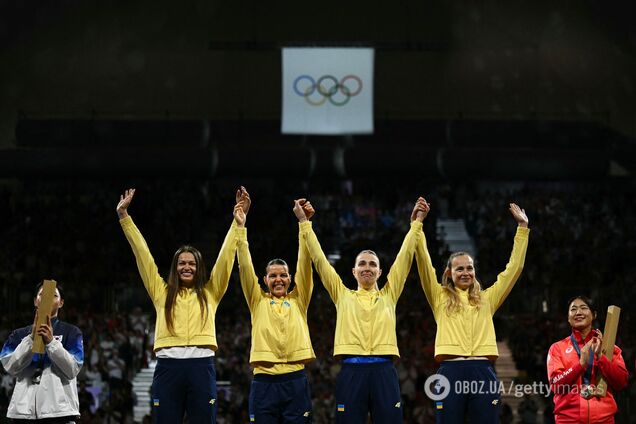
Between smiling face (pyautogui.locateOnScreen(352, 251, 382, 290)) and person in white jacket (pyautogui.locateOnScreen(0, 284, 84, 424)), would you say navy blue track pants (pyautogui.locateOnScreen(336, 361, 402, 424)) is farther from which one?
person in white jacket (pyautogui.locateOnScreen(0, 284, 84, 424))

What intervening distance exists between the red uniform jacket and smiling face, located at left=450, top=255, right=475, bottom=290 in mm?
830

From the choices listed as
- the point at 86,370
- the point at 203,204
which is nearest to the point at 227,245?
the point at 86,370

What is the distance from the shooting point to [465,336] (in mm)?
7066

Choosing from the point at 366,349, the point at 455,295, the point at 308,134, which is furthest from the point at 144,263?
the point at 308,134

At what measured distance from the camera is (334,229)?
2092 centimetres

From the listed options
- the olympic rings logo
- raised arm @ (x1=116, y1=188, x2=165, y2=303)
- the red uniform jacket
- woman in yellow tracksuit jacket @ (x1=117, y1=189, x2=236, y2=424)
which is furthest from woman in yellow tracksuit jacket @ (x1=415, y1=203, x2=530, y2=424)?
the olympic rings logo

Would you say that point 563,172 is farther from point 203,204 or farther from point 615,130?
point 203,204

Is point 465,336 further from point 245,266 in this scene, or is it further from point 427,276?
point 245,266

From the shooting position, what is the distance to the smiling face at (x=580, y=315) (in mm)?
7027

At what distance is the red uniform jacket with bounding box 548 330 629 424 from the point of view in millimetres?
6777

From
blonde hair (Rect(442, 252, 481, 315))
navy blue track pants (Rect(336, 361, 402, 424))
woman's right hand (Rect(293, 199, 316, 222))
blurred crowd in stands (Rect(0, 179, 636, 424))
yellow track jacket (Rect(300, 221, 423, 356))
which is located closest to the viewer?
navy blue track pants (Rect(336, 361, 402, 424))

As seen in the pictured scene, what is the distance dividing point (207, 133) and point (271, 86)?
190 cm

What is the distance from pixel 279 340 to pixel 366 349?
2.03ft

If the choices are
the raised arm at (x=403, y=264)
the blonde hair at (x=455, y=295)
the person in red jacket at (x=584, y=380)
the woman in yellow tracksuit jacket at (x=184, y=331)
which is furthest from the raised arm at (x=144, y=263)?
the person in red jacket at (x=584, y=380)
